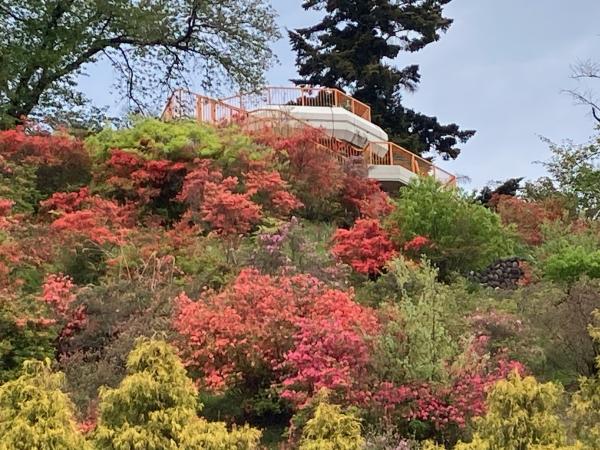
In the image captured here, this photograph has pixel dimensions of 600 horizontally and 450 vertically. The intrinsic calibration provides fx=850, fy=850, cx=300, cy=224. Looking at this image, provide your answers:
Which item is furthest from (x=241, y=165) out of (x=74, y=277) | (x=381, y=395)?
(x=381, y=395)

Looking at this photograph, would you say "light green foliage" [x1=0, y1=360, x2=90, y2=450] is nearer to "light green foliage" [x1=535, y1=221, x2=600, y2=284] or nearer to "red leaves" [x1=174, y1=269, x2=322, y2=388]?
"red leaves" [x1=174, y1=269, x2=322, y2=388]

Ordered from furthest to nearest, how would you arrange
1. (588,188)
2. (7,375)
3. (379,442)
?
(588,188)
(7,375)
(379,442)

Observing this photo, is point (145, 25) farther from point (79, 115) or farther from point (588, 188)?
point (588, 188)

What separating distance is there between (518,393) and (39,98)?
19.2m

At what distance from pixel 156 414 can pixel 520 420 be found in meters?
2.75

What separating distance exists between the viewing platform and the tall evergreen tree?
268 inches

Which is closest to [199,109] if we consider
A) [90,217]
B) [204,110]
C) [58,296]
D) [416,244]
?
[204,110]

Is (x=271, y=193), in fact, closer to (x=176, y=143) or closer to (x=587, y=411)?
(x=176, y=143)

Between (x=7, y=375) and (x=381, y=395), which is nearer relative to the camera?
(x=381, y=395)

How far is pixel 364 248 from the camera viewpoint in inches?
594

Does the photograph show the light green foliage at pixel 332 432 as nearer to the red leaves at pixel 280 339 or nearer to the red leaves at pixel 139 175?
the red leaves at pixel 280 339

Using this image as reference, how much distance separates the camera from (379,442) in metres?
7.88

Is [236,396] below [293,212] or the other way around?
below

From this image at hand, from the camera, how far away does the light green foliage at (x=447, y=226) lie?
50.6 feet
